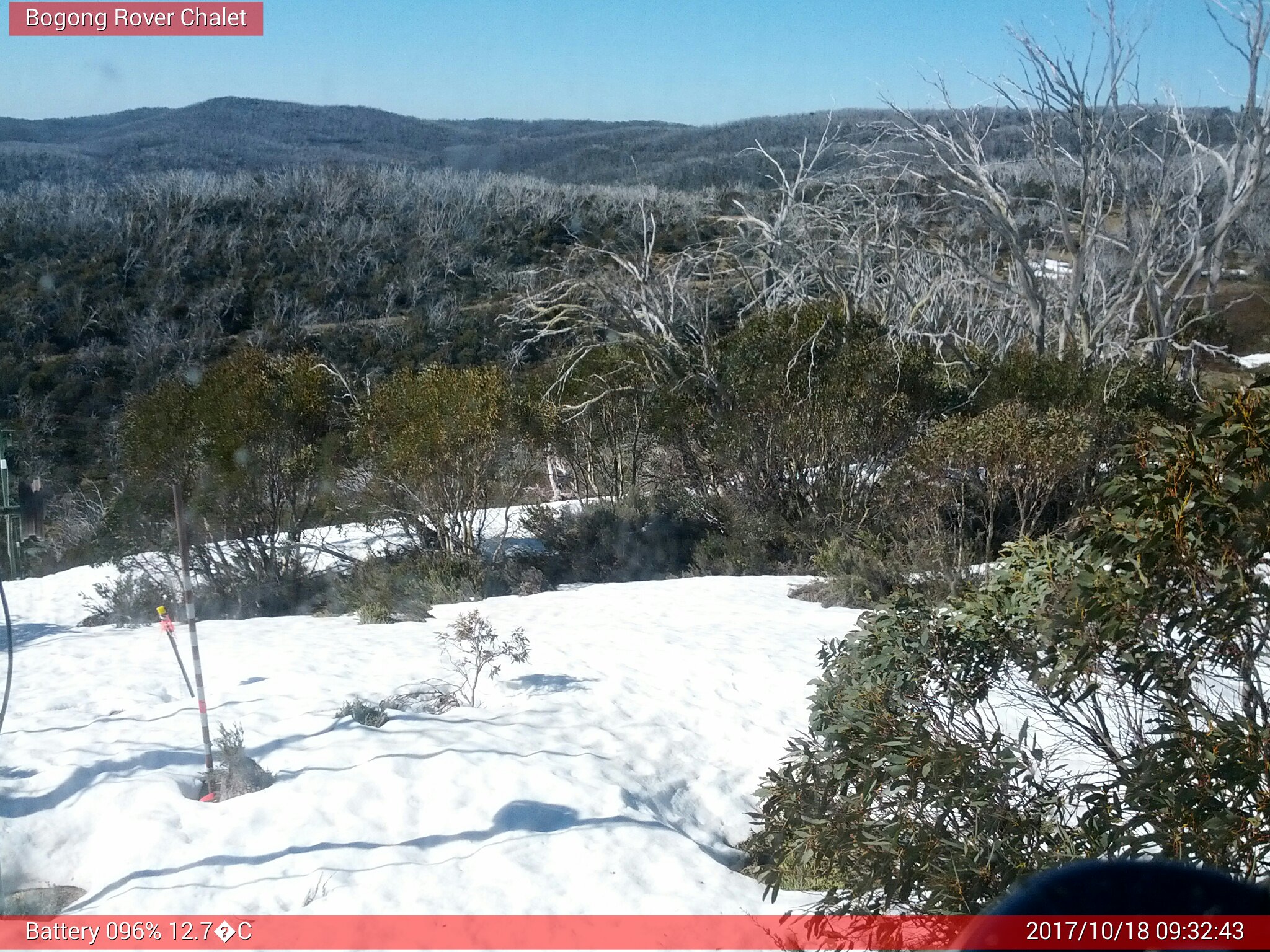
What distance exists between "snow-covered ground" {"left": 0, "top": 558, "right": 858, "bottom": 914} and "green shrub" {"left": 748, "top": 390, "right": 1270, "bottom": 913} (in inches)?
38.9

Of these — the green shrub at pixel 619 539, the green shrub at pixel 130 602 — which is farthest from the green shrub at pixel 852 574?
the green shrub at pixel 130 602

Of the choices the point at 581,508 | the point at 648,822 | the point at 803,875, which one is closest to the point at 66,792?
the point at 648,822

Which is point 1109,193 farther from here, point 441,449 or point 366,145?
point 366,145

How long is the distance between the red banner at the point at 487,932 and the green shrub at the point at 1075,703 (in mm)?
124

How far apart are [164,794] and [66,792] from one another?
43 centimetres

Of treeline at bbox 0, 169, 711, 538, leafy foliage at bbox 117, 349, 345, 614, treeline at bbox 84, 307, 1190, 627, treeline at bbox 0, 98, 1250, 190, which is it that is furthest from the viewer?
treeline at bbox 0, 98, 1250, 190

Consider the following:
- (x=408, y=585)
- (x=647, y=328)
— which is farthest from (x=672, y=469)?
(x=408, y=585)

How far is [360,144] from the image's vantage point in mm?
49844

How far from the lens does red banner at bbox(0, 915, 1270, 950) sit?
3336mm

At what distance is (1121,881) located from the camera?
159cm

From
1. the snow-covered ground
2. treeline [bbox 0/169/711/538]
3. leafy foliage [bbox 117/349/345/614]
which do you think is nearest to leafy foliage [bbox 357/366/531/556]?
leafy foliage [bbox 117/349/345/614]

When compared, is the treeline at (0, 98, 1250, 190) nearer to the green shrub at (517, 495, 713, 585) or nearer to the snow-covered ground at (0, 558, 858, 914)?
the green shrub at (517, 495, 713, 585)

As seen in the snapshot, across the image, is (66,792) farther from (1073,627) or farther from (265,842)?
(1073,627)

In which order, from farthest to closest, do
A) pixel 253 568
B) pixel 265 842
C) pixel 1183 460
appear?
pixel 253 568
pixel 265 842
pixel 1183 460
